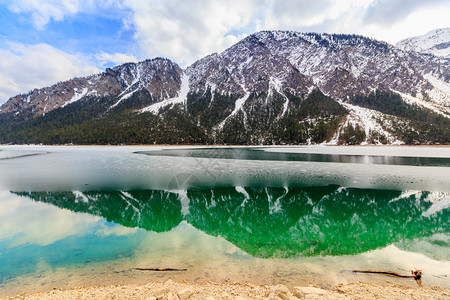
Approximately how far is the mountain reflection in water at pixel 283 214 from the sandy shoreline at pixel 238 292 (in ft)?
12.6

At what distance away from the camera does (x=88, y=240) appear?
1463 cm

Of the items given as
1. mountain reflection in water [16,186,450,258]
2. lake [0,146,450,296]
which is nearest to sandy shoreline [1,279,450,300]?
lake [0,146,450,296]

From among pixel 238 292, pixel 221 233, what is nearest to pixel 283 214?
pixel 221 233

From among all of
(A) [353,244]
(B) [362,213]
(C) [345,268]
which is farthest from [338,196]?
(C) [345,268]

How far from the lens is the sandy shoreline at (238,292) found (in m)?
7.89

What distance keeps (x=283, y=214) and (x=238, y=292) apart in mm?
12253

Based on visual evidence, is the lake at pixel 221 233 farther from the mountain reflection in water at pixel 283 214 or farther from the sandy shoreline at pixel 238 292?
the sandy shoreline at pixel 238 292

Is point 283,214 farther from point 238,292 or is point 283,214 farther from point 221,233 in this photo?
point 238,292

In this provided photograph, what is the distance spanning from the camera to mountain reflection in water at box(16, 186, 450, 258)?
47.4ft

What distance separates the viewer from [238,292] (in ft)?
28.1

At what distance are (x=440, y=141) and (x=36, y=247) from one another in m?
215

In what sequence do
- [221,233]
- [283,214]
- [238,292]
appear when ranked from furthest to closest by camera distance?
[283,214]
[221,233]
[238,292]

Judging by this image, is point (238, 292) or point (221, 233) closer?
point (238, 292)

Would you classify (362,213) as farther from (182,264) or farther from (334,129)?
(334,129)
